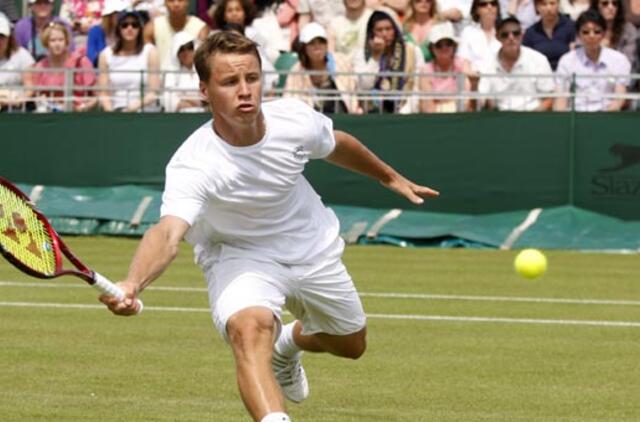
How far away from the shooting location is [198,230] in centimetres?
714

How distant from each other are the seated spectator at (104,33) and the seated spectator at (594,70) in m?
5.23

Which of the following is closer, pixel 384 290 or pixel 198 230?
pixel 198 230

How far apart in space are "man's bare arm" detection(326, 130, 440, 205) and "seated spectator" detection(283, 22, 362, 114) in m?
9.66

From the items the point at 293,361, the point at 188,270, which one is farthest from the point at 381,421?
the point at 188,270

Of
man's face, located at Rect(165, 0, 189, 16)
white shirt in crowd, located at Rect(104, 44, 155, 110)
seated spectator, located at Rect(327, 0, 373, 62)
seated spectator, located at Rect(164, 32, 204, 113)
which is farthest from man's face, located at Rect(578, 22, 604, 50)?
white shirt in crowd, located at Rect(104, 44, 155, 110)

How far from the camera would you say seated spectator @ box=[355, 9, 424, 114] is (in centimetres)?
1748

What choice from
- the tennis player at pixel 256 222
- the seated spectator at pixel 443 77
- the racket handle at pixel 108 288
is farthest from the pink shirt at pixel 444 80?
the racket handle at pixel 108 288

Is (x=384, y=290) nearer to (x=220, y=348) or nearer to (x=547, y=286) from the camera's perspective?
(x=547, y=286)

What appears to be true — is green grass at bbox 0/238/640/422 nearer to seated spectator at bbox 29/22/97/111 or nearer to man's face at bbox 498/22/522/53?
man's face at bbox 498/22/522/53

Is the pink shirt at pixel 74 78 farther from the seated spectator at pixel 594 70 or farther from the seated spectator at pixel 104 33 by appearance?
the seated spectator at pixel 594 70

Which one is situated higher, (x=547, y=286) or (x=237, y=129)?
(x=237, y=129)

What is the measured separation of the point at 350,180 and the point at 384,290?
14.1ft

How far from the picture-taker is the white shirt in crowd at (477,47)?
17659 millimetres

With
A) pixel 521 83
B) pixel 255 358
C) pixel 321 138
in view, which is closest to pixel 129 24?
pixel 521 83
